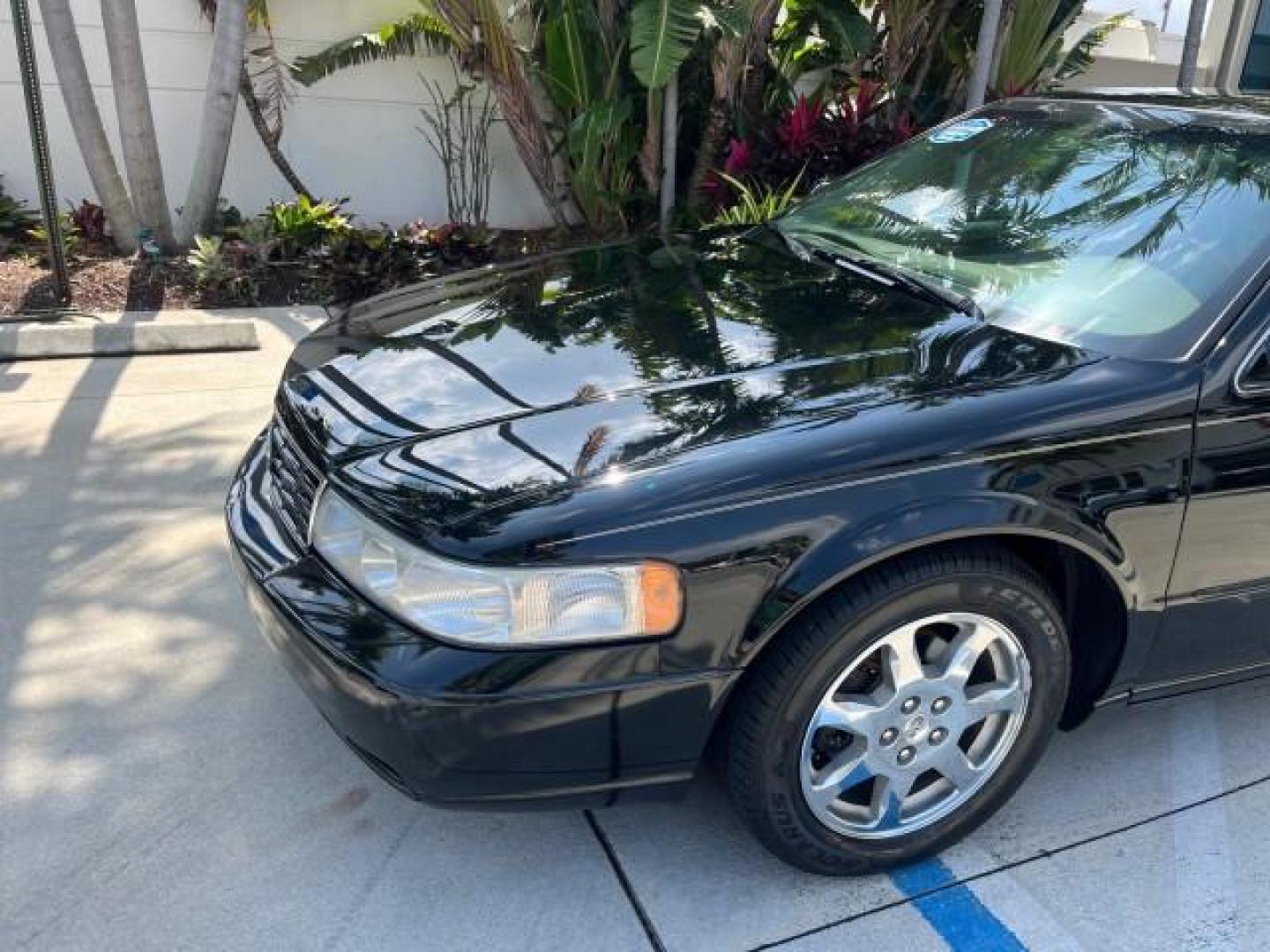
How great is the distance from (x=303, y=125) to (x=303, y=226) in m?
1.53

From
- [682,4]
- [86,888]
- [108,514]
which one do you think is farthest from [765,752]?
[682,4]

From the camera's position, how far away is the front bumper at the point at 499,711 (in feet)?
6.72

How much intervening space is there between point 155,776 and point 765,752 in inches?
60.5

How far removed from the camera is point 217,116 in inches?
257

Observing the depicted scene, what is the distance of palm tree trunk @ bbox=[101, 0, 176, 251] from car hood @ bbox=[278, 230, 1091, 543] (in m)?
4.03

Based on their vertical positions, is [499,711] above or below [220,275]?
below

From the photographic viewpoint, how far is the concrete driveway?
2.35m

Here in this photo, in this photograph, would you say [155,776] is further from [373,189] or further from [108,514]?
[373,189]

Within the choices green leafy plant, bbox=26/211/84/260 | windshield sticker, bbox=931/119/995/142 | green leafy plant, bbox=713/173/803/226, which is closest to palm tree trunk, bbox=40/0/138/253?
green leafy plant, bbox=26/211/84/260

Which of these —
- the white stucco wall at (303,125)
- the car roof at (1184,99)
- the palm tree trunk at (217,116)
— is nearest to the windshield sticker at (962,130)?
the car roof at (1184,99)

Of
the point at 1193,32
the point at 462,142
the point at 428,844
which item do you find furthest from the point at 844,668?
the point at 1193,32

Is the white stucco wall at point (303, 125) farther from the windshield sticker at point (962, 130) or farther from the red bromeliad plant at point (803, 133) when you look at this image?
the windshield sticker at point (962, 130)

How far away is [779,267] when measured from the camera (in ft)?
10.6

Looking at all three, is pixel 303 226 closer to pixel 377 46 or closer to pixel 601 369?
pixel 377 46
